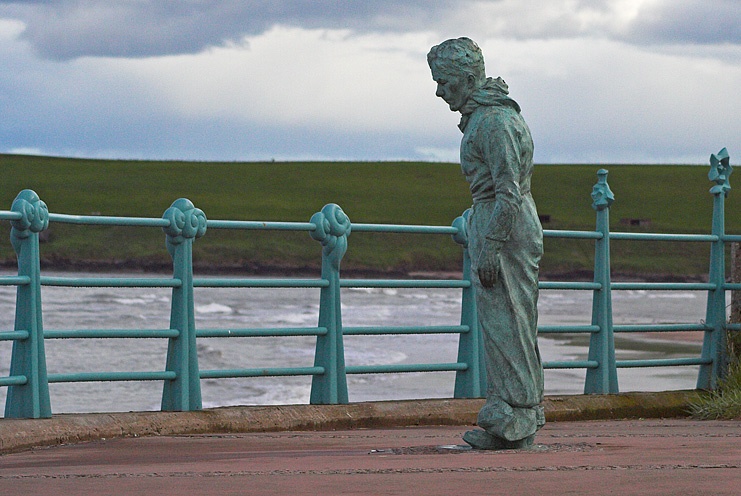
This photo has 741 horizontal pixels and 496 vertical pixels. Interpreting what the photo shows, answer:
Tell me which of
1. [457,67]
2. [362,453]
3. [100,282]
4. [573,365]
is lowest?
[362,453]

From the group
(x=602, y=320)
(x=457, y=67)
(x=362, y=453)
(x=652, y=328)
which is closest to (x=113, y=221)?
(x=362, y=453)

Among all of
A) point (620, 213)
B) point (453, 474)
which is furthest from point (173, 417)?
point (620, 213)

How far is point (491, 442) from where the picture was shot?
253 inches

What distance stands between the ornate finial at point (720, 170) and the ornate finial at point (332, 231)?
3.34m

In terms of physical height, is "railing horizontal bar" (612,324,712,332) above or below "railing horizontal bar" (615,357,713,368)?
above

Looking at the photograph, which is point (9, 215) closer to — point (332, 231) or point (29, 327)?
point (29, 327)

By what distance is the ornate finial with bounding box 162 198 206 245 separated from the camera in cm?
806

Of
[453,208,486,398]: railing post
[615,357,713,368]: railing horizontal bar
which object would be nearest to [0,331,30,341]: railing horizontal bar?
[453,208,486,398]: railing post

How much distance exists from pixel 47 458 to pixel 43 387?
3.19ft

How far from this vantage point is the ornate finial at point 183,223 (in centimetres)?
806

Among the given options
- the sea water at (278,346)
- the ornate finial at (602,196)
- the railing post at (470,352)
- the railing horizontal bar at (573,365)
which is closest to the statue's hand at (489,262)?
the railing horizontal bar at (573,365)

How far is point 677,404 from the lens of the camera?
33.1 feet

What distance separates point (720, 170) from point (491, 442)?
508cm

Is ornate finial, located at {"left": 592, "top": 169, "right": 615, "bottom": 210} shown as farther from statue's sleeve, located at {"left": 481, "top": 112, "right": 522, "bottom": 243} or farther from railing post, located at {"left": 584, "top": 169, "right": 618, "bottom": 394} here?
statue's sleeve, located at {"left": 481, "top": 112, "right": 522, "bottom": 243}
